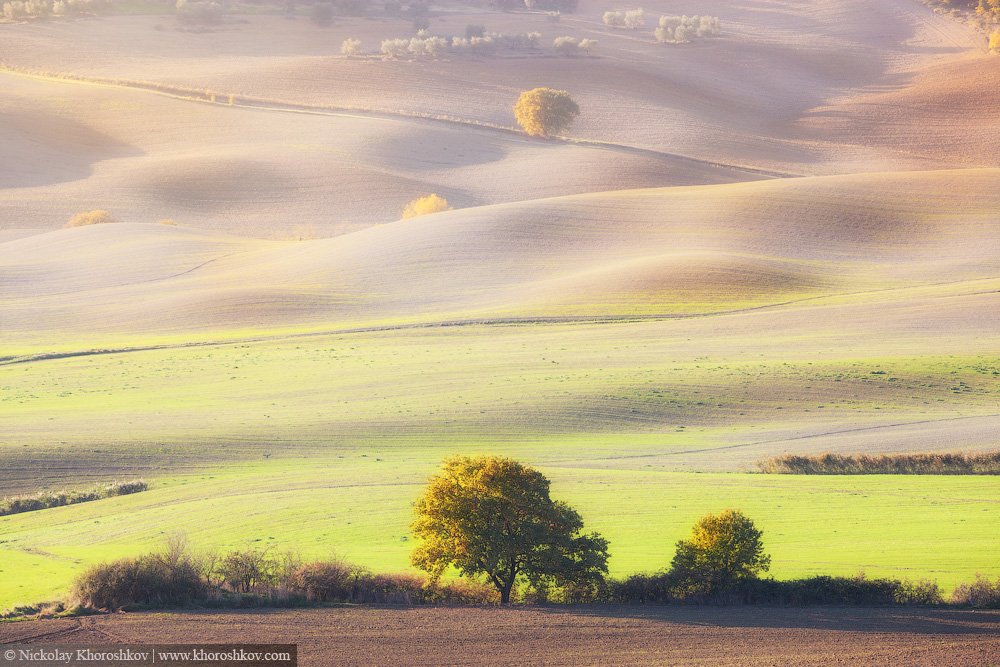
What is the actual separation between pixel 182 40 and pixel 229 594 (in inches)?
4483

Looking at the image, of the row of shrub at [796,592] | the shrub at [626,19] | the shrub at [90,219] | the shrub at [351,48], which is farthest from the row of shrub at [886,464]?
the shrub at [626,19]

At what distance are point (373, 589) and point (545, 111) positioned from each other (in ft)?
252

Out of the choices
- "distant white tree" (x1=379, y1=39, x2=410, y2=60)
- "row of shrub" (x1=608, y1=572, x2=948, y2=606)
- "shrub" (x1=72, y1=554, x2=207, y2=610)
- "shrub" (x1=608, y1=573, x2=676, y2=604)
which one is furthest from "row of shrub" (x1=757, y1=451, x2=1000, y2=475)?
"distant white tree" (x1=379, y1=39, x2=410, y2=60)

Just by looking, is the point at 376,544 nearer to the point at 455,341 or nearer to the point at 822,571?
the point at 822,571

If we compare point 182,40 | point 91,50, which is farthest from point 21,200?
point 182,40

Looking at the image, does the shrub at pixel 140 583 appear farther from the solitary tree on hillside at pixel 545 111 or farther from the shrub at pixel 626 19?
the shrub at pixel 626 19

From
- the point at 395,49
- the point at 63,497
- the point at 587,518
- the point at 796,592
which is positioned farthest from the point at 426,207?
the point at 796,592

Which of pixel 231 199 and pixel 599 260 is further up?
pixel 231 199

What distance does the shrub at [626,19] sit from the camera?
128750mm

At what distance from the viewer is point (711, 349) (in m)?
39.6

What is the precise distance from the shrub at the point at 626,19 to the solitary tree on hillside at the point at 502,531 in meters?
117

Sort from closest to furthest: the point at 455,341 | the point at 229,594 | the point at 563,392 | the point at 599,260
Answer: the point at 229,594, the point at 563,392, the point at 455,341, the point at 599,260

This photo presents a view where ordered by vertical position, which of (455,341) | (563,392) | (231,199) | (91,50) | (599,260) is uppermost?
(91,50)

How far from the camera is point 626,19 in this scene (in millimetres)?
129500
